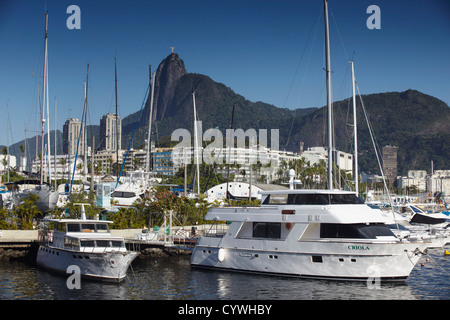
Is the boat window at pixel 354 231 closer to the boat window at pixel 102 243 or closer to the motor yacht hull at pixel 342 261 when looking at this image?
the motor yacht hull at pixel 342 261

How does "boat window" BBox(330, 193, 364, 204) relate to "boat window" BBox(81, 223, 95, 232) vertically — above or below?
above

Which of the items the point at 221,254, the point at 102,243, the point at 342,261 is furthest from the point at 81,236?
the point at 342,261

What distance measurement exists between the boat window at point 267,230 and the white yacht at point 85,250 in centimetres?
694

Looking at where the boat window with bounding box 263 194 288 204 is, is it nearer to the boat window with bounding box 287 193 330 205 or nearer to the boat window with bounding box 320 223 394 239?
the boat window with bounding box 287 193 330 205

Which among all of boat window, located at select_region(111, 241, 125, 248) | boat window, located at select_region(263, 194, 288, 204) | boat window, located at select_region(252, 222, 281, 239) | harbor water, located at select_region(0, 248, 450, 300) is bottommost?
harbor water, located at select_region(0, 248, 450, 300)

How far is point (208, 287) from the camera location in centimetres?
2397

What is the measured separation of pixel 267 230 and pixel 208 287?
197 inches

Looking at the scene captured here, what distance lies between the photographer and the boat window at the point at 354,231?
963 inches

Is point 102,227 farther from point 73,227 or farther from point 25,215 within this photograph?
point 25,215

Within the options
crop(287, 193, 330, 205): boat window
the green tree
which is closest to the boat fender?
crop(287, 193, 330, 205): boat window

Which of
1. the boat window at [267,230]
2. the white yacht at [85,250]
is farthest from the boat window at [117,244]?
the boat window at [267,230]

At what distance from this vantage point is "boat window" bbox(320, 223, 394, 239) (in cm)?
2445
